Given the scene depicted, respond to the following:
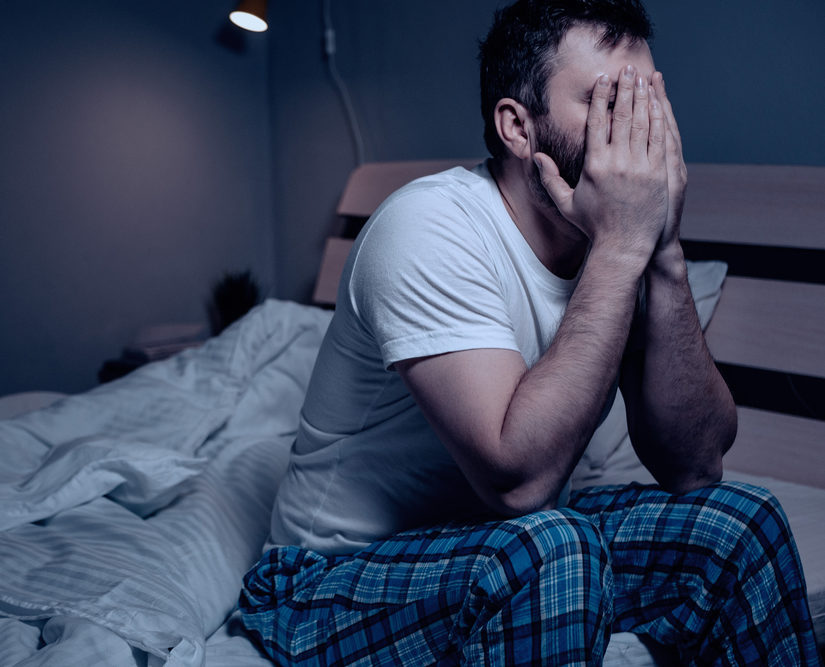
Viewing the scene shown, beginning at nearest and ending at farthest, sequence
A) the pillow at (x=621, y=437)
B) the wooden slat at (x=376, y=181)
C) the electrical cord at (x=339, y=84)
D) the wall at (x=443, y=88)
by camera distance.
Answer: the pillow at (x=621, y=437), the wall at (x=443, y=88), the wooden slat at (x=376, y=181), the electrical cord at (x=339, y=84)

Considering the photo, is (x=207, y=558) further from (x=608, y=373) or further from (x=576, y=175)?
(x=576, y=175)

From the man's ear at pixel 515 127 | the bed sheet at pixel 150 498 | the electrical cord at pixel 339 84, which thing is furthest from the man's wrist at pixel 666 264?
the electrical cord at pixel 339 84

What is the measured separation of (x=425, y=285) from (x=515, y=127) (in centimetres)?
36

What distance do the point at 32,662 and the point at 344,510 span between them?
38 centimetres

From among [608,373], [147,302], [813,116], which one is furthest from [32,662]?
[147,302]

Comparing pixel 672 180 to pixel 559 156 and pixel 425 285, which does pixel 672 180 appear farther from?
pixel 425 285

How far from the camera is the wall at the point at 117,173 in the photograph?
2.00 metres

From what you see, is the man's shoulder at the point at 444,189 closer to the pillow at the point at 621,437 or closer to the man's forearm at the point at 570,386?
the man's forearm at the point at 570,386

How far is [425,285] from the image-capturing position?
29.5 inches

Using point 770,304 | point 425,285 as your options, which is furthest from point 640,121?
point 770,304

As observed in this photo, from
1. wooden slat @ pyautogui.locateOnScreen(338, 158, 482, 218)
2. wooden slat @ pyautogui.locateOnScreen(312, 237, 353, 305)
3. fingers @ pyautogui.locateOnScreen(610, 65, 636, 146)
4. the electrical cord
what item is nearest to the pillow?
fingers @ pyautogui.locateOnScreen(610, 65, 636, 146)

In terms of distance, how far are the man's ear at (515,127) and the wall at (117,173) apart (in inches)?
65.1

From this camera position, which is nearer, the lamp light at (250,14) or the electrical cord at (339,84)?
the lamp light at (250,14)

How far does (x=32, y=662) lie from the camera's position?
26.4 inches
